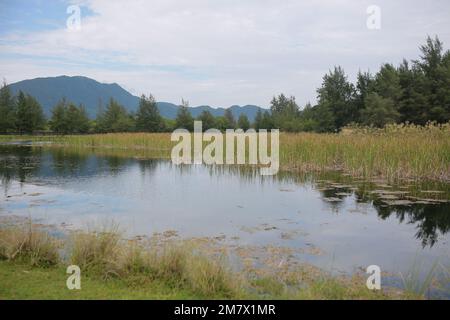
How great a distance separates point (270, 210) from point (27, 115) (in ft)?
158

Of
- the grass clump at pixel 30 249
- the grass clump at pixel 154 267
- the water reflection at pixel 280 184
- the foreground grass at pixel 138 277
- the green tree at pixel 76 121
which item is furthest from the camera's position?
the green tree at pixel 76 121

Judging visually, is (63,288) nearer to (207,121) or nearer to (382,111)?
(382,111)

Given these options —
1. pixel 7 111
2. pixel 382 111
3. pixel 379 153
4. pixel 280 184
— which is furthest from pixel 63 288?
pixel 7 111

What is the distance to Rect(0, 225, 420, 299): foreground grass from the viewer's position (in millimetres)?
4359

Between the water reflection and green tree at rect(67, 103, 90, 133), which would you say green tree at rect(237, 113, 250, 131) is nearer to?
green tree at rect(67, 103, 90, 133)

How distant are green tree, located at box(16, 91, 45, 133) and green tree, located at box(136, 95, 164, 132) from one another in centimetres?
1288

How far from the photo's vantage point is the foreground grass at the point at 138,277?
4359 mm

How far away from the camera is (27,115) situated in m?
49.6

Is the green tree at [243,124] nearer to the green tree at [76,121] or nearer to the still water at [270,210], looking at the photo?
the green tree at [76,121]

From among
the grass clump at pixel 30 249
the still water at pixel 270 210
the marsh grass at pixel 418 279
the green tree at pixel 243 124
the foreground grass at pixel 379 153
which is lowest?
the marsh grass at pixel 418 279

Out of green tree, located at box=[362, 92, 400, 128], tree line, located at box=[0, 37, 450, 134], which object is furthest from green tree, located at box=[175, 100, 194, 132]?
green tree, located at box=[362, 92, 400, 128]

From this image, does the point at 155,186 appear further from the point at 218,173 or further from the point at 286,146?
the point at 286,146

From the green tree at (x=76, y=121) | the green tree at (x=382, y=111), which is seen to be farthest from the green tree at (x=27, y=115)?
the green tree at (x=382, y=111)

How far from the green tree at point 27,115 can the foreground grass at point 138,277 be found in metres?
49.1
